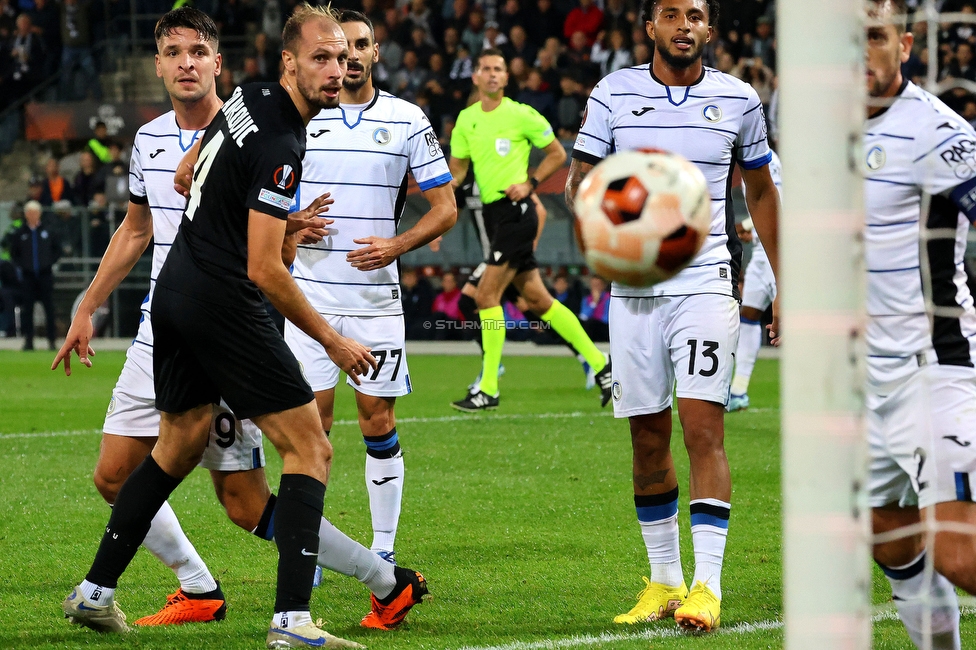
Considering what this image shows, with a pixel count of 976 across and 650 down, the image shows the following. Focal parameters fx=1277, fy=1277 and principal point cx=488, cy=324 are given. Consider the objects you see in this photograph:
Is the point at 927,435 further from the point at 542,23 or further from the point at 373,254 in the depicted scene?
the point at 542,23

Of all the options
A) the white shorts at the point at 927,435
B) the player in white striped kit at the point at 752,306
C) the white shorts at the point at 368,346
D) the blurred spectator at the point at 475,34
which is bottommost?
the player in white striped kit at the point at 752,306

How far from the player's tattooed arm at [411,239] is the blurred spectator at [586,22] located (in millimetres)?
16302

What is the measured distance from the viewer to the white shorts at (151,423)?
4.66 m

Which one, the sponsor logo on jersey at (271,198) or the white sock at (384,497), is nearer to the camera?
the sponsor logo on jersey at (271,198)

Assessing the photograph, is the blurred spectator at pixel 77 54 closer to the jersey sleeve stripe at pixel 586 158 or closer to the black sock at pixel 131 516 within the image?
the jersey sleeve stripe at pixel 586 158

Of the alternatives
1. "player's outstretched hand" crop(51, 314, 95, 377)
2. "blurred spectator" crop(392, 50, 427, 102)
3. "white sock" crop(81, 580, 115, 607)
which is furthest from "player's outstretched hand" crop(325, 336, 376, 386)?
"blurred spectator" crop(392, 50, 427, 102)

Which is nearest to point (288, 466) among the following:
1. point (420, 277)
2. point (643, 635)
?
point (643, 635)

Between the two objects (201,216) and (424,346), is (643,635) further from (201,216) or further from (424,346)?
(424,346)

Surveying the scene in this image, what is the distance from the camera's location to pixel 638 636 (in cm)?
437

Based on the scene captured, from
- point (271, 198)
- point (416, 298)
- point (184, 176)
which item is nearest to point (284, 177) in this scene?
point (271, 198)

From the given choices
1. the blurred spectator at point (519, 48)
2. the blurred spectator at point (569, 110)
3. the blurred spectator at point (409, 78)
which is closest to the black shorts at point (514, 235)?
the blurred spectator at point (569, 110)

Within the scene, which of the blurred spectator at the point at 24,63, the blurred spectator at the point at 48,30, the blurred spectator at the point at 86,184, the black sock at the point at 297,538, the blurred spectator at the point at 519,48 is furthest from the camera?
the blurred spectator at the point at 48,30

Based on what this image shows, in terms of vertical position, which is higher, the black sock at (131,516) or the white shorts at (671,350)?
the white shorts at (671,350)

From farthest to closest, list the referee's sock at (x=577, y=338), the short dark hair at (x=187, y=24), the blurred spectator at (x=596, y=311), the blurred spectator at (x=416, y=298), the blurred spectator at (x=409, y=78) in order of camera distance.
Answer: the blurred spectator at (x=409, y=78) < the blurred spectator at (x=416, y=298) < the blurred spectator at (x=596, y=311) < the referee's sock at (x=577, y=338) < the short dark hair at (x=187, y=24)
